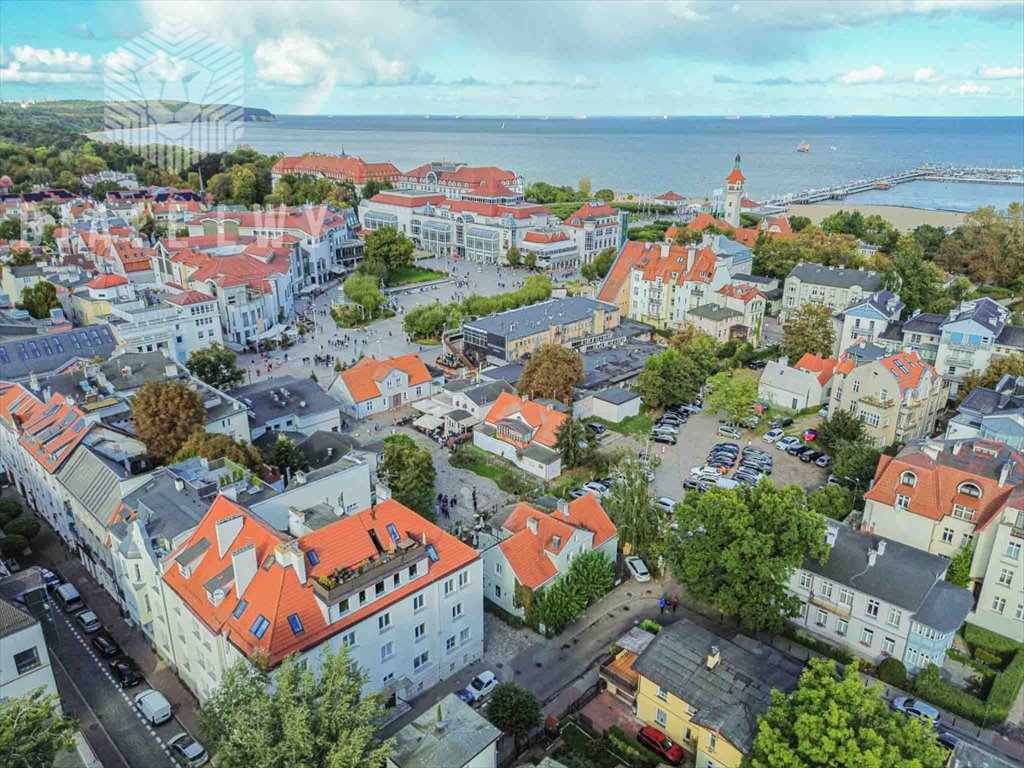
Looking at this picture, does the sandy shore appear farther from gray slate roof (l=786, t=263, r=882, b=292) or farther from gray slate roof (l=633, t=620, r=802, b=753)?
gray slate roof (l=633, t=620, r=802, b=753)

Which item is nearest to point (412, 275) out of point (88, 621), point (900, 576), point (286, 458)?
point (286, 458)

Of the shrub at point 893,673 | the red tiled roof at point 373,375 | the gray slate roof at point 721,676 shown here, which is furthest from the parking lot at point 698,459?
the red tiled roof at point 373,375

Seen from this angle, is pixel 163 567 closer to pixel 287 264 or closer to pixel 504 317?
pixel 504 317

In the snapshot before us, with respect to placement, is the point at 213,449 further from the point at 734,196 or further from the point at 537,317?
the point at 734,196

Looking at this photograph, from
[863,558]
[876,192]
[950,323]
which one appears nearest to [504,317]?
[950,323]

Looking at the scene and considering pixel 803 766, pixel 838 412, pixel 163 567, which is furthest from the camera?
pixel 838 412

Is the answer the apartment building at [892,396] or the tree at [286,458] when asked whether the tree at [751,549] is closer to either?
the apartment building at [892,396]
